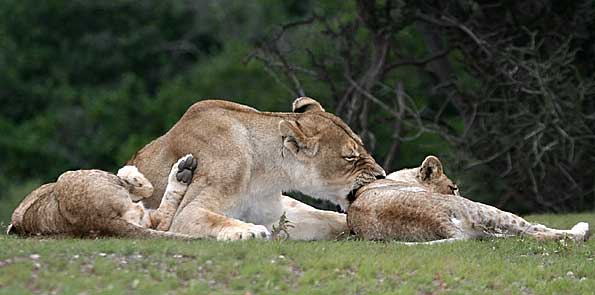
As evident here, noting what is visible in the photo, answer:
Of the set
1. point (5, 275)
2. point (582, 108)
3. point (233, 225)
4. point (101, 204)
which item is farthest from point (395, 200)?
point (582, 108)

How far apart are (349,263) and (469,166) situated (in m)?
9.17

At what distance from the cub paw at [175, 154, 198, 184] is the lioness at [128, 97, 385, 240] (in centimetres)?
7

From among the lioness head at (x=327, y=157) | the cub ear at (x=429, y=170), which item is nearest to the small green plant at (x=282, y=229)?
the lioness head at (x=327, y=157)

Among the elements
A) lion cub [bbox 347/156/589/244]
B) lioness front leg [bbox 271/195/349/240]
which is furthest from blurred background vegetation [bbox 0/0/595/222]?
lion cub [bbox 347/156/589/244]

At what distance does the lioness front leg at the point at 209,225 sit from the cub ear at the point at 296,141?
852 mm

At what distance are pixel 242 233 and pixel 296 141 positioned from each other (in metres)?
1.28

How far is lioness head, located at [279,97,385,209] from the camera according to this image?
34.0ft

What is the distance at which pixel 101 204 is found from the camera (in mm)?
9625

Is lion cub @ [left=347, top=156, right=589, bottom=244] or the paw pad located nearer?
lion cub @ [left=347, top=156, right=589, bottom=244]

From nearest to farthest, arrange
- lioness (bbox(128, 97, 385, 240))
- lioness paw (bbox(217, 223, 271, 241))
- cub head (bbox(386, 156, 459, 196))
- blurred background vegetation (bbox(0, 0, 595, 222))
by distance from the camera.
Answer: lioness paw (bbox(217, 223, 271, 241)) → lioness (bbox(128, 97, 385, 240)) → cub head (bbox(386, 156, 459, 196)) → blurred background vegetation (bbox(0, 0, 595, 222))

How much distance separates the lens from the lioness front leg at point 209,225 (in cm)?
930

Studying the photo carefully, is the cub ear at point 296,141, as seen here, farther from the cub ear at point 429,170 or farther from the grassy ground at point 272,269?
the grassy ground at point 272,269

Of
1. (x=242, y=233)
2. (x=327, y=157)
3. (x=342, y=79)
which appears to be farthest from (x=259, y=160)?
(x=342, y=79)

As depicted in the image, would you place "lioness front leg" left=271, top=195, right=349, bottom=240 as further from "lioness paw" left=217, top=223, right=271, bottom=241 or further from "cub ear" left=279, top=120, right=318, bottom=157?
"lioness paw" left=217, top=223, right=271, bottom=241
